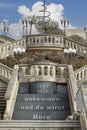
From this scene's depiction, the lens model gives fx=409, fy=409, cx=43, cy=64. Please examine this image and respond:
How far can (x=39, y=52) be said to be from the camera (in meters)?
42.8

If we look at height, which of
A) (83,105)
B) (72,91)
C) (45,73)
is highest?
(45,73)

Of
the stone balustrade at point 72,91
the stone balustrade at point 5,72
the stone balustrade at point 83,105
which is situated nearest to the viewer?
the stone balustrade at point 83,105

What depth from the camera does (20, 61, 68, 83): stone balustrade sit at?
77.0ft

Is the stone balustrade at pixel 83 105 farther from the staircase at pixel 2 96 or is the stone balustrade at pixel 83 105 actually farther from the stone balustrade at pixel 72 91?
the staircase at pixel 2 96

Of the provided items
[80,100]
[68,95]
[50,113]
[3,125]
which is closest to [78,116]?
[80,100]

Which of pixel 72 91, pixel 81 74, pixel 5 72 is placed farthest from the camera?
pixel 5 72

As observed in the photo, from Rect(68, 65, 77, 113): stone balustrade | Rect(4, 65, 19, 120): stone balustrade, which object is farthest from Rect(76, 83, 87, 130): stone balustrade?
Rect(4, 65, 19, 120): stone balustrade

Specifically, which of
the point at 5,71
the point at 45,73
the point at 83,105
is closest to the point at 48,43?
the point at 5,71

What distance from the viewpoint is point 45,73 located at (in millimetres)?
23969

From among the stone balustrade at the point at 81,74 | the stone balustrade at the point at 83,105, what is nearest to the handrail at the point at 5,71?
the stone balustrade at the point at 81,74

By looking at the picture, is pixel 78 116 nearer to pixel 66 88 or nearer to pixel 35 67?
pixel 66 88

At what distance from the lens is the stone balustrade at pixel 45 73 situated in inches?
924

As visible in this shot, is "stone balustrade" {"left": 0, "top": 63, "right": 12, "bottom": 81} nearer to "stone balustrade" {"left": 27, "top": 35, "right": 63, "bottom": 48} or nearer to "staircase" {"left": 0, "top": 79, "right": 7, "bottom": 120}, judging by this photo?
"staircase" {"left": 0, "top": 79, "right": 7, "bottom": 120}

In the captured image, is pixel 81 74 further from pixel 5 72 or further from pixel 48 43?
pixel 48 43
